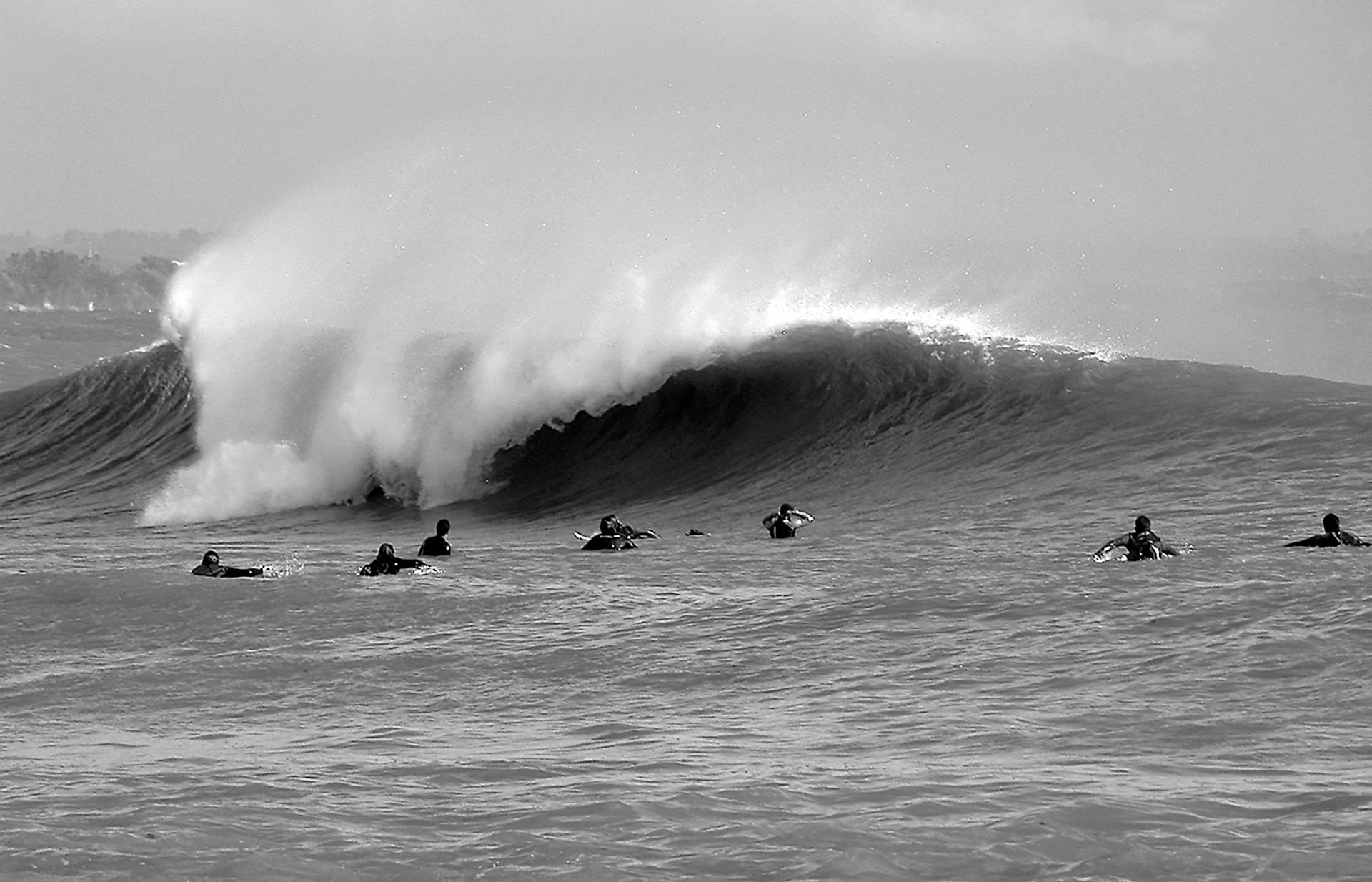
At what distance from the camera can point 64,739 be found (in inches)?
435

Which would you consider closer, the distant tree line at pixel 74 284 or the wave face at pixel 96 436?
the wave face at pixel 96 436

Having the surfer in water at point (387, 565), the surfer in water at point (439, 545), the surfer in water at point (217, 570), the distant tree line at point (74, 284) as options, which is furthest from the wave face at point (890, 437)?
the distant tree line at point (74, 284)

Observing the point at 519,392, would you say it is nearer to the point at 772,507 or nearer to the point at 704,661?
the point at 772,507

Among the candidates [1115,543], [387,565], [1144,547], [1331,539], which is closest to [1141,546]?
[1144,547]

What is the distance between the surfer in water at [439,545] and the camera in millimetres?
18219

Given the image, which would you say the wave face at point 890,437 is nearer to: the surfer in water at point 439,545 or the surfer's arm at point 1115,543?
the surfer's arm at point 1115,543

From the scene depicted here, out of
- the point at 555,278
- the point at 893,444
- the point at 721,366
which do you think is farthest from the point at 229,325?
the point at 893,444

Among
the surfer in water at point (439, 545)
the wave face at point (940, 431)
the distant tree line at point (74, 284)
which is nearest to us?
Result: the surfer in water at point (439, 545)

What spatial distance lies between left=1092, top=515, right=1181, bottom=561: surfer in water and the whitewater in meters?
0.37

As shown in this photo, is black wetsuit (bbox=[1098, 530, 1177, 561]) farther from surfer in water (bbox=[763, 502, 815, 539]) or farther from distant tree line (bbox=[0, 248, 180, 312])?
distant tree line (bbox=[0, 248, 180, 312])

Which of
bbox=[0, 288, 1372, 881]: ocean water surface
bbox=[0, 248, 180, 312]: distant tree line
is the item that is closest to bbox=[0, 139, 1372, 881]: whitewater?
bbox=[0, 288, 1372, 881]: ocean water surface

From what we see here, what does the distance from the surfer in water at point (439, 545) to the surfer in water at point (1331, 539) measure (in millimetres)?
8387

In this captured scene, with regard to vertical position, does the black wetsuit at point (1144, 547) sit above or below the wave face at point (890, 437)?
below

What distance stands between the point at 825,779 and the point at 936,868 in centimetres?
143
